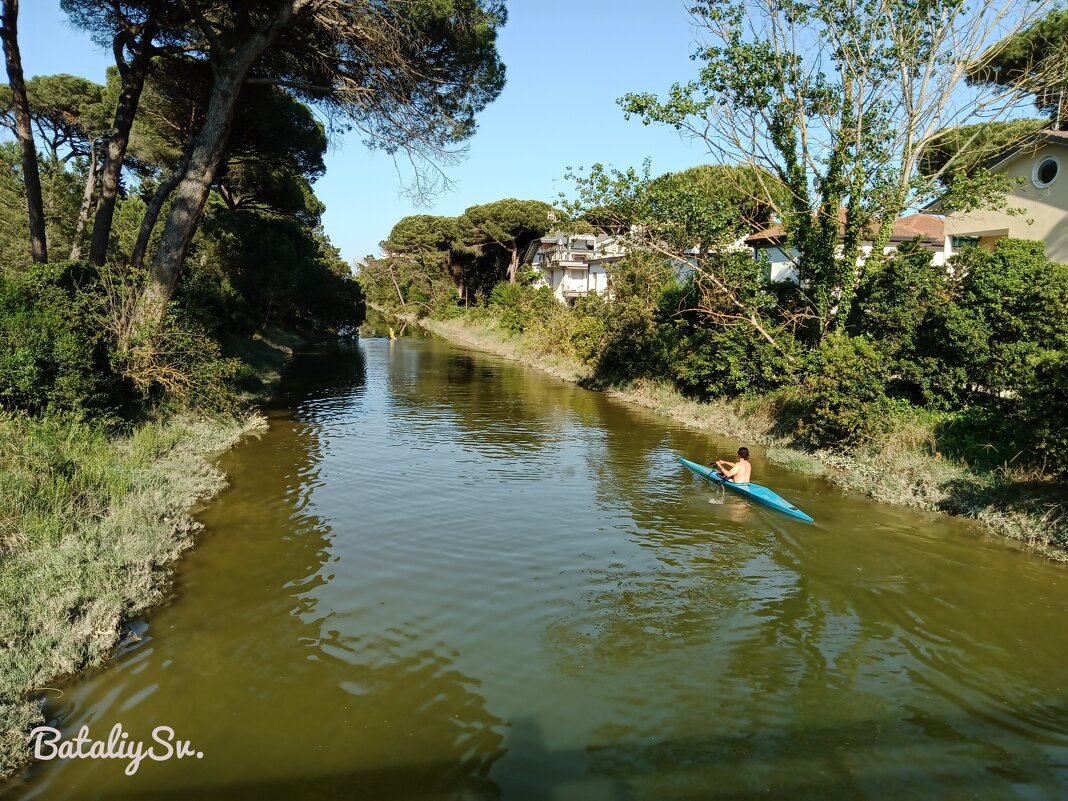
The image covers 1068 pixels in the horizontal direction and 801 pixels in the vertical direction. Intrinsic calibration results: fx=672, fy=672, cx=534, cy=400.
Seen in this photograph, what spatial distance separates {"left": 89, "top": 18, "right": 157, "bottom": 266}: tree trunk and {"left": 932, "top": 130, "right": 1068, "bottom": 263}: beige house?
899 inches

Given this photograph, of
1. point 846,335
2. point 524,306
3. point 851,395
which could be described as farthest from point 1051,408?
point 524,306

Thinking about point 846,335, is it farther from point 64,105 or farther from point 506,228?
point 506,228

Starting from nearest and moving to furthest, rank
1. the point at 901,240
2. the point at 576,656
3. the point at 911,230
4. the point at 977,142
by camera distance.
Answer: the point at 576,656
the point at 977,142
the point at 901,240
the point at 911,230

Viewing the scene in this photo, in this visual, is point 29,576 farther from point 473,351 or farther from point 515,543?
point 473,351

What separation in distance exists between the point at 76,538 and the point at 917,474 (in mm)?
13586

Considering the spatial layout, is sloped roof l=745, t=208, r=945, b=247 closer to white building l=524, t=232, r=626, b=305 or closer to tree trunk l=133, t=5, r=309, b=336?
tree trunk l=133, t=5, r=309, b=336

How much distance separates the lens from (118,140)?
15977 mm

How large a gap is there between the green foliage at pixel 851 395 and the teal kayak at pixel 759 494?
346cm

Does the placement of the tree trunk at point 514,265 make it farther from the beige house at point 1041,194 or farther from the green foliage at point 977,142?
the beige house at point 1041,194

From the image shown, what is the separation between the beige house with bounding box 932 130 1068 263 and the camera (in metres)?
21.5

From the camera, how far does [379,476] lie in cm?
1312

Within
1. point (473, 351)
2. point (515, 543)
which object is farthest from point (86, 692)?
point (473, 351)

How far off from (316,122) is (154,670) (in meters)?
24.6

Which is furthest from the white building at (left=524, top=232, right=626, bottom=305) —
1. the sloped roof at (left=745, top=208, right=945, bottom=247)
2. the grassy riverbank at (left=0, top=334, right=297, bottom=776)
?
the grassy riverbank at (left=0, top=334, right=297, bottom=776)
